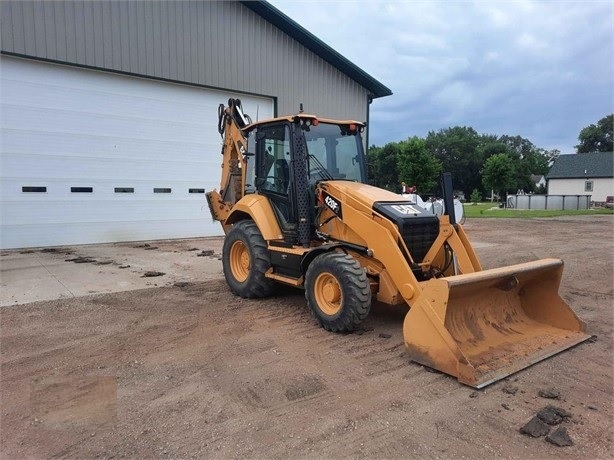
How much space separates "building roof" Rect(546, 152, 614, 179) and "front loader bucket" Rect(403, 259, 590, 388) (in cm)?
5267

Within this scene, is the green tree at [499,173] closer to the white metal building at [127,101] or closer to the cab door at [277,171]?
the white metal building at [127,101]

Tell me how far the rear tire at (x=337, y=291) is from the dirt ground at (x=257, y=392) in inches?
8.3

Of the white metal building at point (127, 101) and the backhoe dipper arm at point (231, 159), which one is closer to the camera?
the backhoe dipper arm at point (231, 159)

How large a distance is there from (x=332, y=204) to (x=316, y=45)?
11.7 metres

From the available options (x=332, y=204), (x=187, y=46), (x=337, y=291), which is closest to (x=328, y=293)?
(x=337, y=291)

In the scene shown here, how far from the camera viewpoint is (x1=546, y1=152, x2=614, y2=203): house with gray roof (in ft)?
162

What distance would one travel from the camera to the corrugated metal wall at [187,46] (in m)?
11.1

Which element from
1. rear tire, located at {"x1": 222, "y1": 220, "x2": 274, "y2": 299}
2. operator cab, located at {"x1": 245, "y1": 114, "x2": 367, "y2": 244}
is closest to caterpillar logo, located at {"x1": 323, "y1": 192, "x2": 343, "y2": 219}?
operator cab, located at {"x1": 245, "y1": 114, "x2": 367, "y2": 244}

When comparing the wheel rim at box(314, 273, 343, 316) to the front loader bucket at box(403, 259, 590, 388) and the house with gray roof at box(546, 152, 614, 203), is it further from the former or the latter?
the house with gray roof at box(546, 152, 614, 203)

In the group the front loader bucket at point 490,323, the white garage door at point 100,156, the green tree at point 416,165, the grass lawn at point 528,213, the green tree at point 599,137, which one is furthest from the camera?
the green tree at point 599,137

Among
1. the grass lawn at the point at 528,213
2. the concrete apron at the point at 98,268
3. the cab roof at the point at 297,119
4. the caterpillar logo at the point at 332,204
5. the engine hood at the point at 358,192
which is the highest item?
the cab roof at the point at 297,119

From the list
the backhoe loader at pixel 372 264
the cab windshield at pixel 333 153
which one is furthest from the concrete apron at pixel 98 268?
the cab windshield at pixel 333 153

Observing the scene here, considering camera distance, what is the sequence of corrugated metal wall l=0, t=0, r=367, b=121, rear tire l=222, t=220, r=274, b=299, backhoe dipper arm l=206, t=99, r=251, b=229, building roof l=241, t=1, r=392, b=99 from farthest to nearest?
building roof l=241, t=1, r=392, b=99
corrugated metal wall l=0, t=0, r=367, b=121
backhoe dipper arm l=206, t=99, r=251, b=229
rear tire l=222, t=220, r=274, b=299

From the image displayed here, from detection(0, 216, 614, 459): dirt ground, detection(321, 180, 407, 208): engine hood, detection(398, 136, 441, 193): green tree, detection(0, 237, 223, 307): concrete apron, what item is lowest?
detection(0, 216, 614, 459): dirt ground
